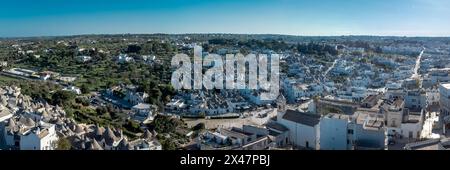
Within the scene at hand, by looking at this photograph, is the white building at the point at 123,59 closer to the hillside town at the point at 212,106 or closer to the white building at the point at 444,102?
the hillside town at the point at 212,106

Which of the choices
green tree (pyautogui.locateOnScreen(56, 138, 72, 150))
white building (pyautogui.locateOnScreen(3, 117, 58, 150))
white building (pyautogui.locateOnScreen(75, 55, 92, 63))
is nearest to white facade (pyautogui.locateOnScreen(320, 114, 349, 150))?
green tree (pyautogui.locateOnScreen(56, 138, 72, 150))

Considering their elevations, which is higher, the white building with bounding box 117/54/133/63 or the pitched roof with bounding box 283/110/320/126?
the white building with bounding box 117/54/133/63

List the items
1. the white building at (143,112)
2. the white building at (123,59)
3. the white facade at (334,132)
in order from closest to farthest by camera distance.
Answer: the white facade at (334,132) < the white building at (143,112) < the white building at (123,59)

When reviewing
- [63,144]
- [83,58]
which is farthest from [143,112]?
[83,58]

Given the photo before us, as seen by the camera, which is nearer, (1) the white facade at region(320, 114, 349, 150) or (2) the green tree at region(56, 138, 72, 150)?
(2) the green tree at region(56, 138, 72, 150)

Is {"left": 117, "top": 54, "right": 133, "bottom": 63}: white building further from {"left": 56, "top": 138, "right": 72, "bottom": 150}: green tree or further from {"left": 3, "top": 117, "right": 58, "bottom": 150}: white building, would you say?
{"left": 56, "top": 138, "right": 72, "bottom": 150}: green tree

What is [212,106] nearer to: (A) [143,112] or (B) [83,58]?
(A) [143,112]

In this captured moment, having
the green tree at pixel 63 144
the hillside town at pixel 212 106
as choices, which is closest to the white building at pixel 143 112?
the hillside town at pixel 212 106
